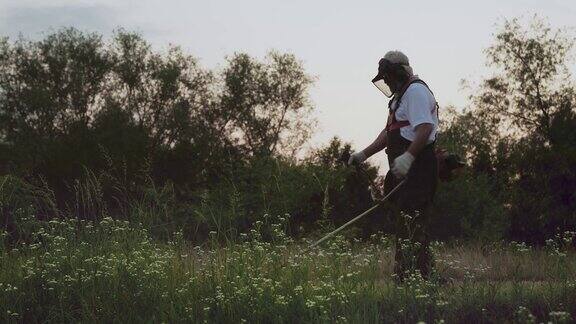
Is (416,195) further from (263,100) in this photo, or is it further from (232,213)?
(263,100)

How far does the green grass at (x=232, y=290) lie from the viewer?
21.7 feet

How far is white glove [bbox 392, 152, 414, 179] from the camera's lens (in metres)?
7.76

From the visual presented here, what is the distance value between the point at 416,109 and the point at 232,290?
8.01 feet

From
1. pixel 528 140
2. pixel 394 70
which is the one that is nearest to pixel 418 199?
pixel 394 70

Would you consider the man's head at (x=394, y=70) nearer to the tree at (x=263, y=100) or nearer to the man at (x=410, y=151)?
the man at (x=410, y=151)

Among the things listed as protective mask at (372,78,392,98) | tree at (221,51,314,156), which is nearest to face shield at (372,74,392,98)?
protective mask at (372,78,392,98)

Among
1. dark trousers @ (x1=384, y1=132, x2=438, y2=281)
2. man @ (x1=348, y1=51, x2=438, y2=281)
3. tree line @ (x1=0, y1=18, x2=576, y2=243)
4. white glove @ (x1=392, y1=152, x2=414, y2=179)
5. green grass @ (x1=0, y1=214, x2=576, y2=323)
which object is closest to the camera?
green grass @ (x1=0, y1=214, x2=576, y2=323)

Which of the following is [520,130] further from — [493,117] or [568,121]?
[568,121]

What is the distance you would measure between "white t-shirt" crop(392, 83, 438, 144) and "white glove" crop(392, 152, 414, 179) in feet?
1.20

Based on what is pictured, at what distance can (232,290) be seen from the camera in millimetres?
7152

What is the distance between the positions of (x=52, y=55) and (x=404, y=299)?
45596 millimetres

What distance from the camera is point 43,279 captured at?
7934 millimetres

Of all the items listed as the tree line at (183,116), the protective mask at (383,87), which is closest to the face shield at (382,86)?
the protective mask at (383,87)

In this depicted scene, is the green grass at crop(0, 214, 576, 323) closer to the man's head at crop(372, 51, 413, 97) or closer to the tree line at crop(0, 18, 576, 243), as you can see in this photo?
the man's head at crop(372, 51, 413, 97)
